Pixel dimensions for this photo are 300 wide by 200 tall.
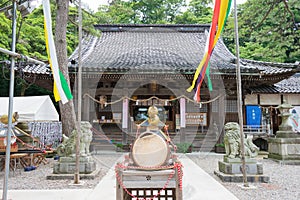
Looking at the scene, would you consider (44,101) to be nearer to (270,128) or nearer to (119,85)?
(119,85)

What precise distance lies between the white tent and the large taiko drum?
8.52 m

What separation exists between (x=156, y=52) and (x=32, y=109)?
6437 mm

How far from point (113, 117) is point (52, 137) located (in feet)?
10.4

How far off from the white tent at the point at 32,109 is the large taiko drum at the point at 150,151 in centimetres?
852

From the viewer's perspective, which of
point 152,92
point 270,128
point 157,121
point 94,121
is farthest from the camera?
point 270,128

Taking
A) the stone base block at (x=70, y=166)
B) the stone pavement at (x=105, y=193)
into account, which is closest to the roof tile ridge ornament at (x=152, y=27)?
the stone base block at (x=70, y=166)

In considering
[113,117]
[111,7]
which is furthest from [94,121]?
[111,7]

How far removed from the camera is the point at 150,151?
7.63 feet

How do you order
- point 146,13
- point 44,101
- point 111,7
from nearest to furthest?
1. point 111,7
2. point 44,101
3. point 146,13

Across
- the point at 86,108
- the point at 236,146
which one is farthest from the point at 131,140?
the point at 236,146

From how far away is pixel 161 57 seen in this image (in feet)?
37.8

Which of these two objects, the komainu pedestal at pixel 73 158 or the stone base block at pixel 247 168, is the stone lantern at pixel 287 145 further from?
the komainu pedestal at pixel 73 158

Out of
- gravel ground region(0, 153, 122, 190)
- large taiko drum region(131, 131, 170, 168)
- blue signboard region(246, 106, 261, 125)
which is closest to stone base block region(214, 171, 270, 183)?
gravel ground region(0, 153, 122, 190)

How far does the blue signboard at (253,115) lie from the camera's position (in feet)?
39.8
